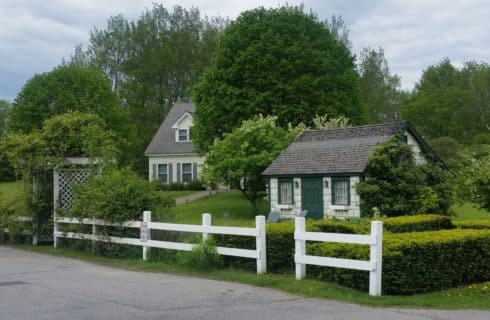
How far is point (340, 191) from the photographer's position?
27.7m

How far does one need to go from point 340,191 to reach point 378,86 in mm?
44760

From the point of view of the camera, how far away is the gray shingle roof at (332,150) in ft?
89.2

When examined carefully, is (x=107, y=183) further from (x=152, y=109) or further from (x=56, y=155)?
(x=152, y=109)

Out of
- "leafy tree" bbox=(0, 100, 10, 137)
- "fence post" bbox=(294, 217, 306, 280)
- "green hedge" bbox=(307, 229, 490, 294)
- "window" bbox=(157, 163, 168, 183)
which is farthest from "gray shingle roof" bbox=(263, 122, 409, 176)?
"leafy tree" bbox=(0, 100, 10, 137)

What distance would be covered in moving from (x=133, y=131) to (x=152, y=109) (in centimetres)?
1198

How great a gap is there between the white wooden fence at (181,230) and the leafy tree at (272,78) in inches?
885

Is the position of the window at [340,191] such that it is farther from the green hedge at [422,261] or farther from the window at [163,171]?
the window at [163,171]

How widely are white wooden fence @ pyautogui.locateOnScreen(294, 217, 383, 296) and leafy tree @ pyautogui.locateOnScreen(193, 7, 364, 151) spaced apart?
93.2 feet

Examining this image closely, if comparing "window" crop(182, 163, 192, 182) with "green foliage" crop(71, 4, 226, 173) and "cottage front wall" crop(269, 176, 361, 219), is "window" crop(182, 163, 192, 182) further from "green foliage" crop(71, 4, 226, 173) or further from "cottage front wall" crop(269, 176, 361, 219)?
"cottage front wall" crop(269, 176, 361, 219)

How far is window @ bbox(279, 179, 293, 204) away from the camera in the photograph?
30.3 metres

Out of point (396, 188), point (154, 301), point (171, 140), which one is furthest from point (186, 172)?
point (154, 301)

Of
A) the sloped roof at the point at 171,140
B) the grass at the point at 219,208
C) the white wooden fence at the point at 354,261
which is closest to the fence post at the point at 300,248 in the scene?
the white wooden fence at the point at 354,261

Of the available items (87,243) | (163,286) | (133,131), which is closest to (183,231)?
(163,286)

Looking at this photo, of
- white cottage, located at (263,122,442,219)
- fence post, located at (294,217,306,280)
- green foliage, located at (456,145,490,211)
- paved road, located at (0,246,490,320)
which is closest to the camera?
paved road, located at (0,246,490,320)
